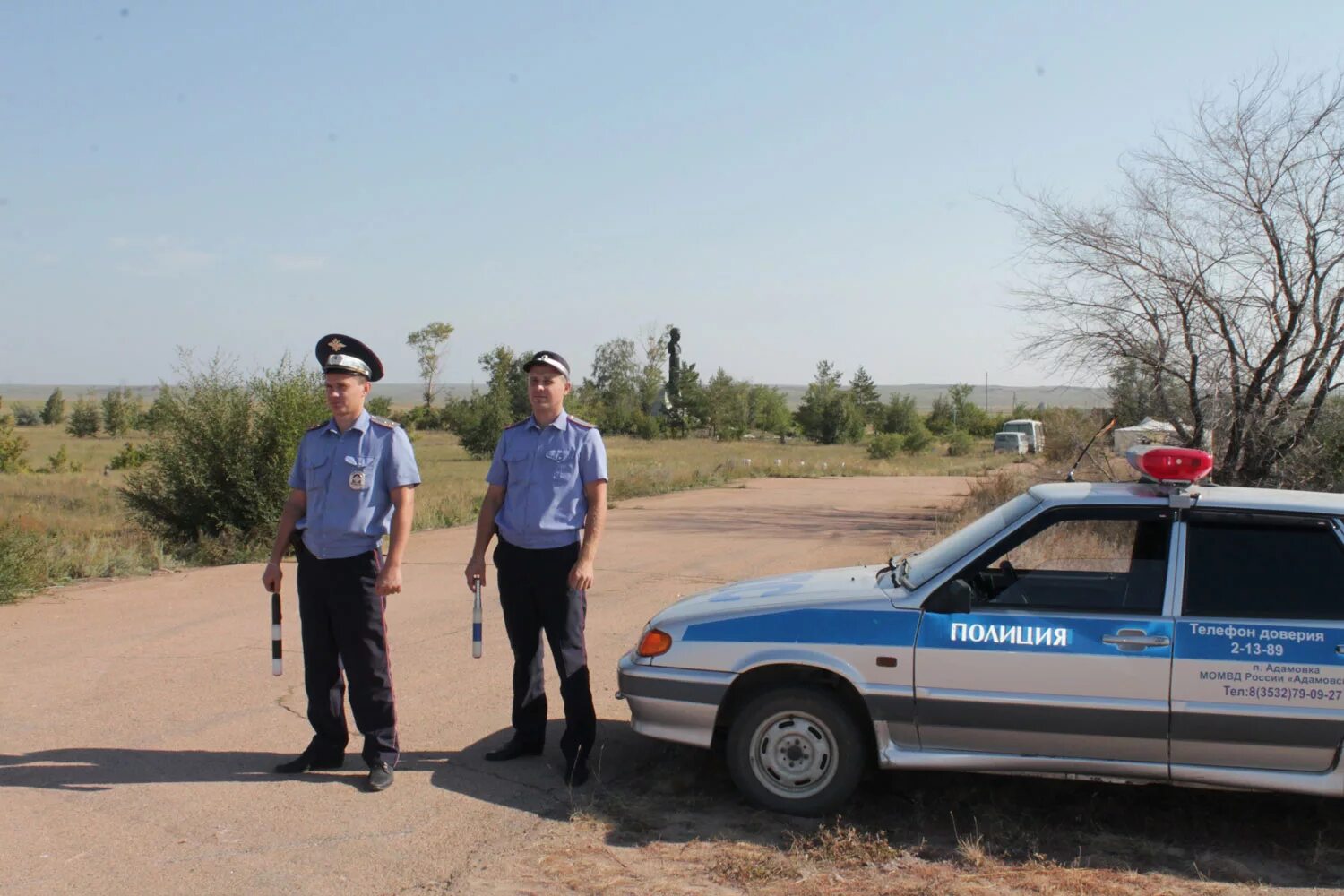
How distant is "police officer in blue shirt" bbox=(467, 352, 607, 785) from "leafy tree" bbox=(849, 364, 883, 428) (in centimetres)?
6661

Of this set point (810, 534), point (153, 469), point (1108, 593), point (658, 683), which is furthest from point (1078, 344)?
point (153, 469)

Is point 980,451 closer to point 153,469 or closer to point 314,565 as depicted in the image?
point 153,469

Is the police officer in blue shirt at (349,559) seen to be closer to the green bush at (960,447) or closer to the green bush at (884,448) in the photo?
the green bush at (884,448)

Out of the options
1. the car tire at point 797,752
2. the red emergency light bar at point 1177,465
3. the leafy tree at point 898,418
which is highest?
the leafy tree at point 898,418

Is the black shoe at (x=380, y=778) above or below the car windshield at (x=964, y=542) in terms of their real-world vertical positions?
below

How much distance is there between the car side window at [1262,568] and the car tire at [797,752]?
149 centimetres

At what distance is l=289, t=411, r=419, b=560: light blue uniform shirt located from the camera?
5.21 metres

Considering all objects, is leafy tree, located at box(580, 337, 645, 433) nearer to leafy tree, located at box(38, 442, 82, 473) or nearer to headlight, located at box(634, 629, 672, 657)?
leafy tree, located at box(38, 442, 82, 473)

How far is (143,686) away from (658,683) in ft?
12.5

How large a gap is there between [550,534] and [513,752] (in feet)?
3.83

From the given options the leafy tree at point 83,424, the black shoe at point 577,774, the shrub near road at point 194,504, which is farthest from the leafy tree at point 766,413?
the black shoe at point 577,774

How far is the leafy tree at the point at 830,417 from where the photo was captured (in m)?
66.3

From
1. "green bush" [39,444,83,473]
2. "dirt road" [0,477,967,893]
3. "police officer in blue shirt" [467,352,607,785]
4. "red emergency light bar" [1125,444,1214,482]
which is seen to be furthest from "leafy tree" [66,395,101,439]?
"red emergency light bar" [1125,444,1214,482]

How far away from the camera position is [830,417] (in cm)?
6700
